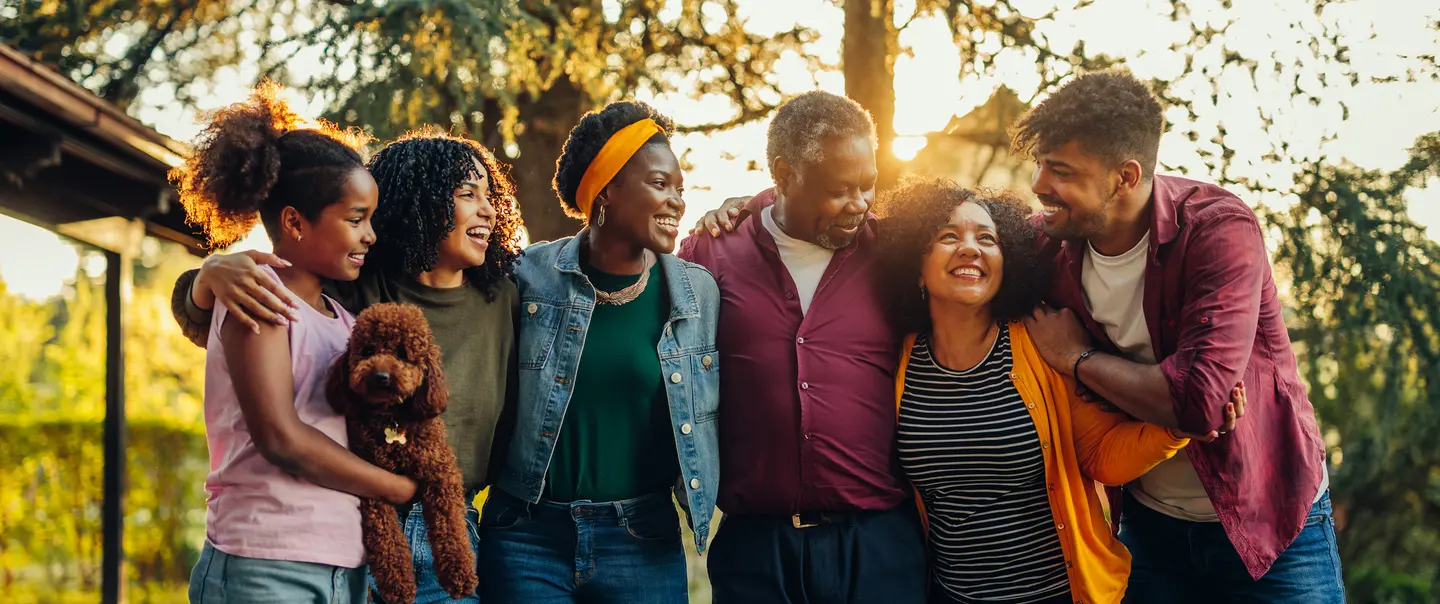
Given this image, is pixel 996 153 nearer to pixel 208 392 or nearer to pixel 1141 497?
pixel 1141 497

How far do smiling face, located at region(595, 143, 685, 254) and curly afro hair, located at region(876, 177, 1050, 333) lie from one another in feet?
2.23

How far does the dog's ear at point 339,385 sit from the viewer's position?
2.55m

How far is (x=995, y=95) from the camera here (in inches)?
305

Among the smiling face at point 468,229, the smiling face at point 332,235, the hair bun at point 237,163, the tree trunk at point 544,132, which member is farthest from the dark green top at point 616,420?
the tree trunk at point 544,132

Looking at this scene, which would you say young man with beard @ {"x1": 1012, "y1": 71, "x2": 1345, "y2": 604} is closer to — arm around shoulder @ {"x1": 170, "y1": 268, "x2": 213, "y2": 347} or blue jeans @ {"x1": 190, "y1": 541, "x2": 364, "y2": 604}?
blue jeans @ {"x1": 190, "y1": 541, "x2": 364, "y2": 604}

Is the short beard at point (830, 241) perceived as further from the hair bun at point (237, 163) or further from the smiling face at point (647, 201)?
the hair bun at point (237, 163)

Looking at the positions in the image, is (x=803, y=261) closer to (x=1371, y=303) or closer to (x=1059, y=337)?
(x=1059, y=337)

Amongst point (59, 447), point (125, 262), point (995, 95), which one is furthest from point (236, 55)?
point (995, 95)

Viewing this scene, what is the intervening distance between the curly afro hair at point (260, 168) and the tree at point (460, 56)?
4.56 m

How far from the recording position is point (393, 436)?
8.61ft

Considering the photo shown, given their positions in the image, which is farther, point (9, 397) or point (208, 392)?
point (9, 397)

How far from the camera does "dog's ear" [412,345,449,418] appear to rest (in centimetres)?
262

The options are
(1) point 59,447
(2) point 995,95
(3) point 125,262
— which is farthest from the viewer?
(1) point 59,447

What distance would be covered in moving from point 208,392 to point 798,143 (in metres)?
1.89
